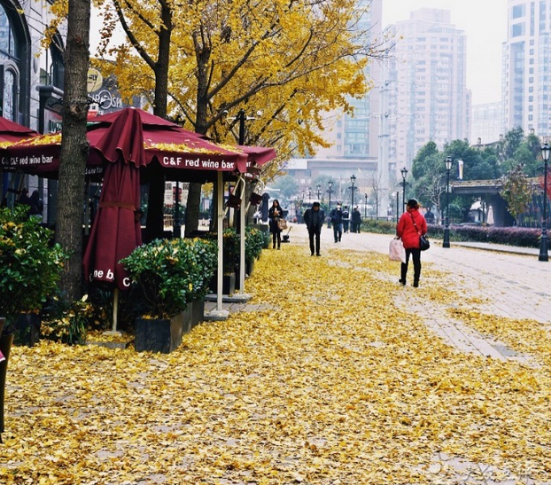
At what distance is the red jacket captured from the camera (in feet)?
64.9

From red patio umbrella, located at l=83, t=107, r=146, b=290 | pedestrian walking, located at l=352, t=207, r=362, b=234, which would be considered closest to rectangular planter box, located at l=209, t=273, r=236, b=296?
red patio umbrella, located at l=83, t=107, r=146, b=290

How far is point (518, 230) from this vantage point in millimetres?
48938

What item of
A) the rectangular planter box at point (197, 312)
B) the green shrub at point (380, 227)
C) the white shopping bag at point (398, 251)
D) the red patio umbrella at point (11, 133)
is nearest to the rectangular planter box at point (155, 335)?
the rectangular planter box at point (197, 312)

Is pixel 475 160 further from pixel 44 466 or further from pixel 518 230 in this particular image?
pixel 44 466

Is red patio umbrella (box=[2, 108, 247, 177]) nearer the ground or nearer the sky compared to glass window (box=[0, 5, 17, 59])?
nearer the ground

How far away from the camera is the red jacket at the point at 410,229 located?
1978 cm

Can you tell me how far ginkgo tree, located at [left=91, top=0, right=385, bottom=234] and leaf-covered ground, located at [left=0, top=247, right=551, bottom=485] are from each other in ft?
23.6

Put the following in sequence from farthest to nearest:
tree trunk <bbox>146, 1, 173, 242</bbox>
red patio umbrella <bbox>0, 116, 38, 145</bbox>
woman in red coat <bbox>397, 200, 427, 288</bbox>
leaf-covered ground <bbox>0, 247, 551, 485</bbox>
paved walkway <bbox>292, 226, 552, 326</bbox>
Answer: woman in red coat <bbox>397, 200, 427, 288</bbox>
paved walkway <bbox>292, 226, 552, 326</bbox>
tree trunk <bbox>146, 1, 173, 242</bbox>
red patio umbrella <bbox>0, 116, 38, 145</bbox>
leaf-covered ground <bbox>0, 247, 551, 485</bbox>

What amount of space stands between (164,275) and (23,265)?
153 centimetres

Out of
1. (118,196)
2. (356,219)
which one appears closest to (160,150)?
(118,196)

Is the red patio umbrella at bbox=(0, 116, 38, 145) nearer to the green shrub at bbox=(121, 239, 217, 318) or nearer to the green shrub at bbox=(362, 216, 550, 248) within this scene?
the green shrub at bbox=(121, 239, 217, 318)

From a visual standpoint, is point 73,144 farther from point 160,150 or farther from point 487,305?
point 487,305

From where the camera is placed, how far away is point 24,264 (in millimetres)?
9336

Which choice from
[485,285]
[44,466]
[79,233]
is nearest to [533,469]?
[44,466]
